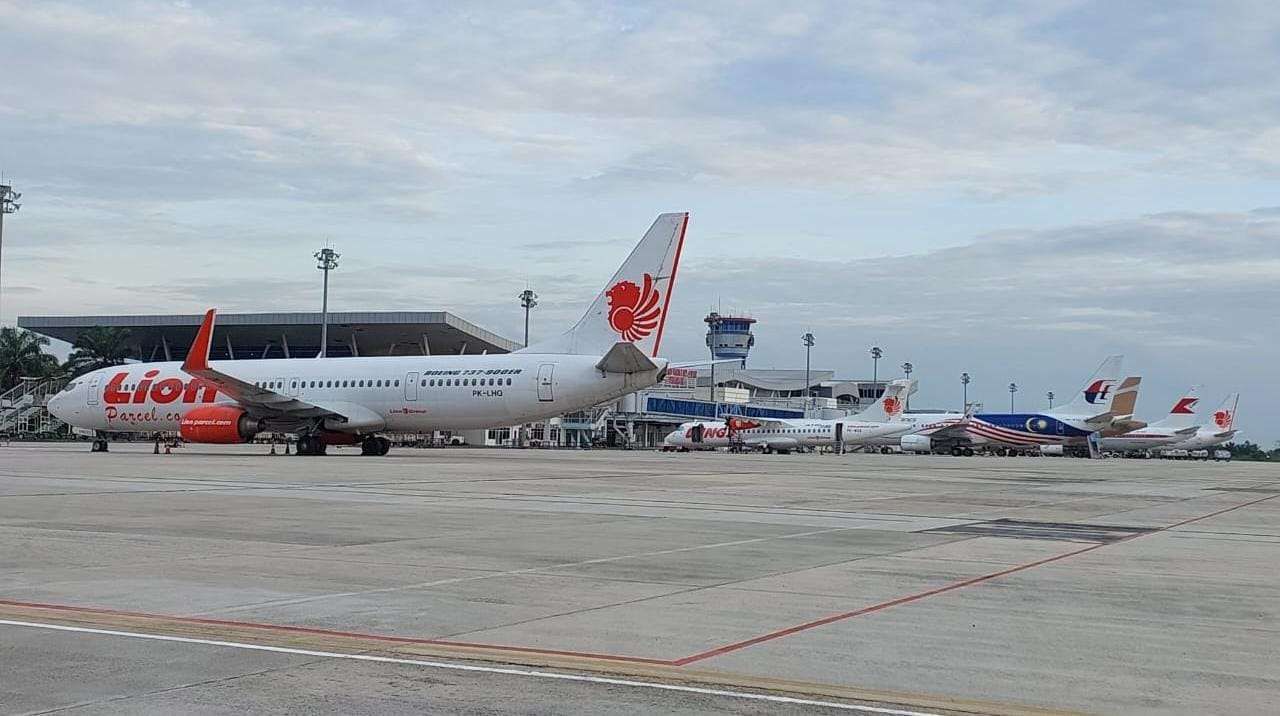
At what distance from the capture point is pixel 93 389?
4997cm

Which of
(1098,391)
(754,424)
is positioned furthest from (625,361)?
(1098,391)

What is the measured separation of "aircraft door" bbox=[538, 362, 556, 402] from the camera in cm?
4181

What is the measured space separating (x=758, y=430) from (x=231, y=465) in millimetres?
58652

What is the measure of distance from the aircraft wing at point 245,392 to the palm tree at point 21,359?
5668cm

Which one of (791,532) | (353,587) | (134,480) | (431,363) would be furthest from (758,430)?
(353,587)

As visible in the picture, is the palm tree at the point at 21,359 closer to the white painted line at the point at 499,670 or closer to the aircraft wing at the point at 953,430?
the aircraft wing at the point at 953,430

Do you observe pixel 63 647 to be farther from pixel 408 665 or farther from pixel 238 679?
pixel 408 665

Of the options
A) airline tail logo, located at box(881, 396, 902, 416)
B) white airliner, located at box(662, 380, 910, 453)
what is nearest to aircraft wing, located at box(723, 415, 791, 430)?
white airliner, located at box(662, 380, 910, 453)

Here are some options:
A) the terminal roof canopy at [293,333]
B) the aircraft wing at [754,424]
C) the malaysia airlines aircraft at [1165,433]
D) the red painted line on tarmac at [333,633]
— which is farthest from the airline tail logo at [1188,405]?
the red painted line on tarmac at [333,633]

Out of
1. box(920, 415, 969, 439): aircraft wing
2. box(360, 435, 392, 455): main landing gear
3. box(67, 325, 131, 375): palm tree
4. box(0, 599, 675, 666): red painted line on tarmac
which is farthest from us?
box(67, 325, 131, 375): palm tree

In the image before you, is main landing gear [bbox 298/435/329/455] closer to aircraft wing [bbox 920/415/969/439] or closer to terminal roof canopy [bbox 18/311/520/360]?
terminal roof canopy [bbox 18/311/520/360]

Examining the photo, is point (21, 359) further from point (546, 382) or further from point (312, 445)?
point (546, 382)

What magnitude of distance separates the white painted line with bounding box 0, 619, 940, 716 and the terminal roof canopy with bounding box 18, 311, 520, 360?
84062 mm

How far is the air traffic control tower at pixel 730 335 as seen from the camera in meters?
169
